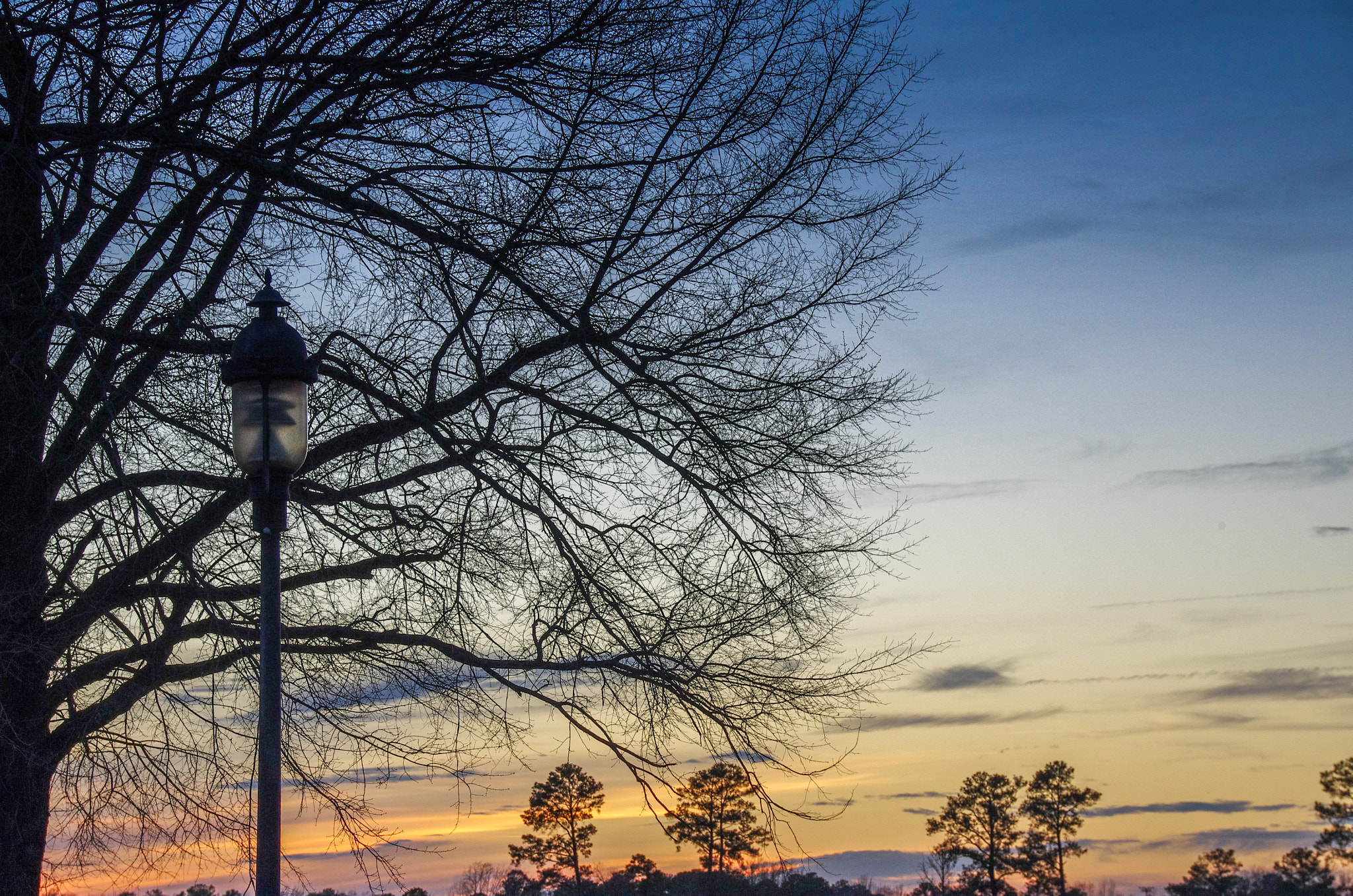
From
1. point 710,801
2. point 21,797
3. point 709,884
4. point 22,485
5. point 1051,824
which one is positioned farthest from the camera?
point 1051,824

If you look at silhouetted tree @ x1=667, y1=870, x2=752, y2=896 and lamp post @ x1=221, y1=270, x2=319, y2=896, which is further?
silhouetted tree @ x1=667, y1=870, x2=752, y2=896

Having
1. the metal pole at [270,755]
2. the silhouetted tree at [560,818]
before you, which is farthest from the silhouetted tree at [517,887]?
the metal pole at [270,755]

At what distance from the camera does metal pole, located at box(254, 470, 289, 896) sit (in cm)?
474

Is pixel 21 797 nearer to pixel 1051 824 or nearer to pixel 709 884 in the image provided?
pixel 709 884

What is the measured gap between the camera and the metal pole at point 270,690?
4742 mm

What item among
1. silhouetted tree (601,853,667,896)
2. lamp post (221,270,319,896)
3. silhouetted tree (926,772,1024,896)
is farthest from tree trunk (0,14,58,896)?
silhouetted tree (926,772,1024,896)

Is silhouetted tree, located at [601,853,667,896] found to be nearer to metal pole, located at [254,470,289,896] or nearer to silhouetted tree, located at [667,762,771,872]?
silhouetted tree, located at [667,762,771,872]

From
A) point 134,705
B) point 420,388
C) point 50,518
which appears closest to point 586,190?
point 420,388

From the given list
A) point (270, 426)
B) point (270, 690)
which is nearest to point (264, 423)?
point (270, 426)

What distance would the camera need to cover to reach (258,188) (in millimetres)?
7180

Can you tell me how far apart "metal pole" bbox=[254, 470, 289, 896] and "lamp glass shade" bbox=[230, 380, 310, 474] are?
0.34 feet

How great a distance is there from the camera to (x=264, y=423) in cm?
512

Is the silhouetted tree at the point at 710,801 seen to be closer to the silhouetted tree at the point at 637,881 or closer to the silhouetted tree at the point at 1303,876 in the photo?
the silhouetted tree at the point at 637,881

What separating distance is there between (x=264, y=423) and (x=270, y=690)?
121 cm
